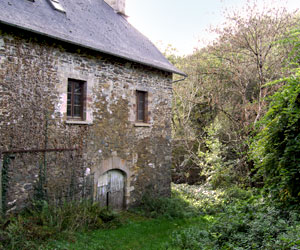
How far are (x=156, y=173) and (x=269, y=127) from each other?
5.63m

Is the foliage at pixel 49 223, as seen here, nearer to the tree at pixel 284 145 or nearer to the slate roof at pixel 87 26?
the slate roof at pixel 87 26

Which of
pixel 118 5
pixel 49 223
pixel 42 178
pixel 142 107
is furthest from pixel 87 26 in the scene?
pixel 49 223

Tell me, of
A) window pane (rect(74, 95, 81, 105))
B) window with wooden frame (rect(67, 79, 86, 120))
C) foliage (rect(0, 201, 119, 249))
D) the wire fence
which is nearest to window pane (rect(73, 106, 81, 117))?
window with wooden frame (rect(67, 79, 86, 120))

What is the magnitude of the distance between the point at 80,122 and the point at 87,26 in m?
3.07

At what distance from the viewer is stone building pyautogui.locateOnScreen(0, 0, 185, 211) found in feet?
22.0

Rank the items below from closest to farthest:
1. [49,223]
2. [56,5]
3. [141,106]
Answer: [49,223]
[56,5]
[141,106]

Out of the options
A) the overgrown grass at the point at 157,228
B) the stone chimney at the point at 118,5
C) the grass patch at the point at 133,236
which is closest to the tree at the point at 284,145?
the overgrown grass at the point at 157,228

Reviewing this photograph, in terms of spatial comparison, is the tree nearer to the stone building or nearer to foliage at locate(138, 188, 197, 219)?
foliage at locate(138, 188, 197, 219)

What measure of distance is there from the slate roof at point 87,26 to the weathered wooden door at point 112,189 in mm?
3585

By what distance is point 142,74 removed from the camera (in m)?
10.1

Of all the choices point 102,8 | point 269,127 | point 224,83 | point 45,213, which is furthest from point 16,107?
point 224,83

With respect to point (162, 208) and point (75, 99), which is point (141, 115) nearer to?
point (75, 99)

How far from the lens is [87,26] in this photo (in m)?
9.07

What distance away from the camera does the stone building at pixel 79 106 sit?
6.71 metres
